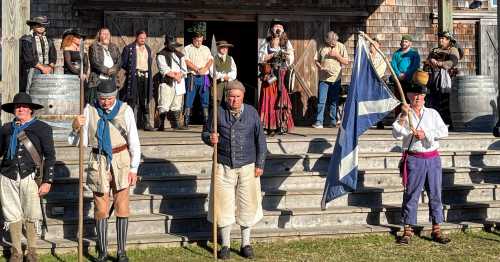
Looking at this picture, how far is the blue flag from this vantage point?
791cm

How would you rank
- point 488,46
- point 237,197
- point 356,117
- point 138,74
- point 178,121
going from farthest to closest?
point 488,46, point 178,121, point 138,74, point 356,117, point 237,197

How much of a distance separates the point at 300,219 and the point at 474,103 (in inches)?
189

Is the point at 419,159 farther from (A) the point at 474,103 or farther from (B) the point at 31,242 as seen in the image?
(A) the point at 474,103

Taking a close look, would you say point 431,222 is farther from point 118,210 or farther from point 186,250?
point 118,210

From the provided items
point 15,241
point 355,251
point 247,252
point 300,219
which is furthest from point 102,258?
point 355,251

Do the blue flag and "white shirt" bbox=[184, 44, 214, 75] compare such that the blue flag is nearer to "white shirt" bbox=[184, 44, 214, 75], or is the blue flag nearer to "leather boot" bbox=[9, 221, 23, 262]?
"leather boot" bbox=[9, 221, 23, 262]

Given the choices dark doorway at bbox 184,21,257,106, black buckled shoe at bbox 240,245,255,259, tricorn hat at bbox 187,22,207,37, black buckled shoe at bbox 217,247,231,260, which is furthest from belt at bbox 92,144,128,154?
dark doorway at bbox 184,21,257,106

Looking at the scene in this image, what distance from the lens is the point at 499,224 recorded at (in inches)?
327

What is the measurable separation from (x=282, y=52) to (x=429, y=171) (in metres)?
3.35

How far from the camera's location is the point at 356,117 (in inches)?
317

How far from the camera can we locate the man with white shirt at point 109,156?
22.7ft

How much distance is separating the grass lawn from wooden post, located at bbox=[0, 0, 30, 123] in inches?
122

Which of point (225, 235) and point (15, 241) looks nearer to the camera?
point (15, 241)

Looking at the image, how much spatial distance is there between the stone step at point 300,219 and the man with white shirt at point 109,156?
25.4 inches
